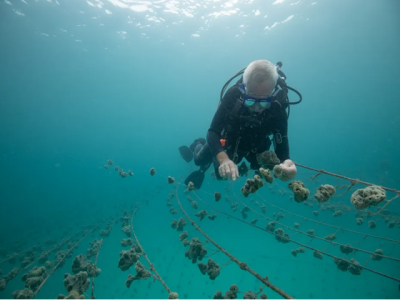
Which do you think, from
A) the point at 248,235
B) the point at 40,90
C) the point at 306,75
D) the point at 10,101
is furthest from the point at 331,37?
the point at 10,101

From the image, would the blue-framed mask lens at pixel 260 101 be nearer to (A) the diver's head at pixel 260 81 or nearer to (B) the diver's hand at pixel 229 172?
(A) the diver's head at pixel 260 81

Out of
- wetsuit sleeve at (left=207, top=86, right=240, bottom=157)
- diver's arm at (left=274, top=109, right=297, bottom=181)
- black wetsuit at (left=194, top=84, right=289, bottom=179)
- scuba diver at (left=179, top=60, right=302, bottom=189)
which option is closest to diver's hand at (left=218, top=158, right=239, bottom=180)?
scuba diver at (left=179, top=60, right=302, bottom=189)

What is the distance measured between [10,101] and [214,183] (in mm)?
102613

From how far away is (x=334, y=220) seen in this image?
107 ft

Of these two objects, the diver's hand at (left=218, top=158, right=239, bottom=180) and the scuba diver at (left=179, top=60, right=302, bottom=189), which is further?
the scuba diver at (left=179, top=60, right=302, bottom=189)

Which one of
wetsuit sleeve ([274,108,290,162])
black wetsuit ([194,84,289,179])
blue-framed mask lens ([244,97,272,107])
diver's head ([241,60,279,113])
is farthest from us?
wetsuit sleeve ([274,108,290,162])

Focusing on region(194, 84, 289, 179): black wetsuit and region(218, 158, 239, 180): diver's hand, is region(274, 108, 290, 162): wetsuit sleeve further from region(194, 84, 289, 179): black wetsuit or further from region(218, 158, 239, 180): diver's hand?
region(218, 158, 239, 180): diver's hand

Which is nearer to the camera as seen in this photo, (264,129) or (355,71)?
(264,129)

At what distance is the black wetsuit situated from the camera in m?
3.92

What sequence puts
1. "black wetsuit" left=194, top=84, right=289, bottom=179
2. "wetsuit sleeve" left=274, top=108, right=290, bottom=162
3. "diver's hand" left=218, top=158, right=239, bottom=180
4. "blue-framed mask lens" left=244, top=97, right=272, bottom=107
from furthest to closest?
"wetsuit sleeve" left=274, top=108, right=290, bottom=162
"black wetsuit" left=194, top=84, right=289, bottom=179
"blue-framed mask lens" left=244, top=97, right=272, bottom=107
"diver's hand" left=218, top=158, right=239, bottom=180

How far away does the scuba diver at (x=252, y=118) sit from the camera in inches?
125

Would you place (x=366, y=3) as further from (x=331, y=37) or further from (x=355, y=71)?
(x=355, y=71)

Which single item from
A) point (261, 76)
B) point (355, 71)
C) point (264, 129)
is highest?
point (355, 71)

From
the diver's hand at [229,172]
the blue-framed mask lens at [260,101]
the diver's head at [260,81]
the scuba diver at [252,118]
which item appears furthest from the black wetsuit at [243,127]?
the diver's hand at [229,172]
